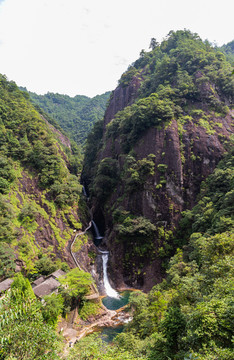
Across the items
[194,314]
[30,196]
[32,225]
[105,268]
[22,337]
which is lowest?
[105,268]

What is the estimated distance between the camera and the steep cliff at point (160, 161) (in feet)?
114

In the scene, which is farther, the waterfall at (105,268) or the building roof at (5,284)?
the waterfall at (105,268)

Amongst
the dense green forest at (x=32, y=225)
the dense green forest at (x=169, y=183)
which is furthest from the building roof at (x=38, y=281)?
the dense green forest at (x=169, y=183)

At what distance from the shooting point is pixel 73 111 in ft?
438

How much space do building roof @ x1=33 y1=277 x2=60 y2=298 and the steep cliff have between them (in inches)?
501

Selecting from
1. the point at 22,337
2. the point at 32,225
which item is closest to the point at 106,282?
the point at 32,225

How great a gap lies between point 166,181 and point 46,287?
25.2m

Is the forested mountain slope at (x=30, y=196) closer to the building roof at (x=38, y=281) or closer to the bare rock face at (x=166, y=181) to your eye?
the building roof at (x=38, y=281)

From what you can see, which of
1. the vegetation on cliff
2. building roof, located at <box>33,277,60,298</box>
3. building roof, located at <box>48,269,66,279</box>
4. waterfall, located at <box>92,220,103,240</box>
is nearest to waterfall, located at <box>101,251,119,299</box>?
waterfall, located at <box>92,220,103,240</box>

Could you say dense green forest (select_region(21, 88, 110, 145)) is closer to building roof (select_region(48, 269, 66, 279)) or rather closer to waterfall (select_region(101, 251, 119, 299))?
waterfall (select_region(101, 251, 119, 299))

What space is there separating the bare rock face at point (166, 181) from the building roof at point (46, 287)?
12528mm

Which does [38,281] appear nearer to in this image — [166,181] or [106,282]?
[106,282]

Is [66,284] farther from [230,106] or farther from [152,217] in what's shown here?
[230,106]

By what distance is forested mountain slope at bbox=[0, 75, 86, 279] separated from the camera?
27203 millimetres
